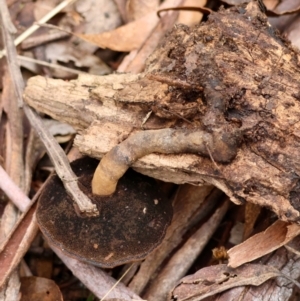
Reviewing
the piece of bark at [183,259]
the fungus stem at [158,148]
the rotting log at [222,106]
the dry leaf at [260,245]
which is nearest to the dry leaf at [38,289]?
the piece of bark at [183,259]

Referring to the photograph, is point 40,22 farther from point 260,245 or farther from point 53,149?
point 260,245

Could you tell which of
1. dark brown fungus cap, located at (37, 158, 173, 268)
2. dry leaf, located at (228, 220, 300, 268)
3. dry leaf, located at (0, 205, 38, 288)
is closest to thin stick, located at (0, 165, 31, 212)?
dry leaf, located at (0, 205, 38, 288)

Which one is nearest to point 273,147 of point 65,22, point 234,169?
point 234,169

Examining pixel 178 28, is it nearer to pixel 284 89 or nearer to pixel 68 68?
pixel 284 89

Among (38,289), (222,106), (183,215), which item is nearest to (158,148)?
(222,106)

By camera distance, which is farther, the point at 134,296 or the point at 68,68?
the point at 68,68
